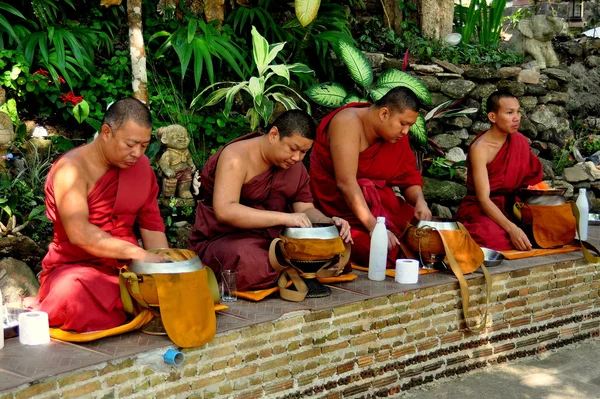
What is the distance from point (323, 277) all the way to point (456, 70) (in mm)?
4692

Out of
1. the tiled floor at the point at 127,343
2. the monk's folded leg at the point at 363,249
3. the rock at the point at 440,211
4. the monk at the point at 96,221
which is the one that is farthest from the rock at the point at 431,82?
the monk at the point at 96,221

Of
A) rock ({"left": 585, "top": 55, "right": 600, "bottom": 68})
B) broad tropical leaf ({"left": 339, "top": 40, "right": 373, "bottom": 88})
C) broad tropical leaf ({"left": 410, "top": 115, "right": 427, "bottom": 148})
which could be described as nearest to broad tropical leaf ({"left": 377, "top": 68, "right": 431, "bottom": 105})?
broad tropical leaf ({"left": 339, "top": 40, "right": 373, "bottom": 88})

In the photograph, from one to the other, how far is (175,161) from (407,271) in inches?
90.2

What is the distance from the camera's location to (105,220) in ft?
13.5

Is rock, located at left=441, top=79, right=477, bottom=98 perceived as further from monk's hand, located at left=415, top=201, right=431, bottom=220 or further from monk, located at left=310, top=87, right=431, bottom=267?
monk's hand, located at left=415, top=201, right=431, bottom=220

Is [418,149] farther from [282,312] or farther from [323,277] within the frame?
[282,312]

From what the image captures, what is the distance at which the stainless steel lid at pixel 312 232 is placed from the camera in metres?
4.46

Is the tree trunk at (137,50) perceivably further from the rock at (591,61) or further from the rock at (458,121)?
the rock at (591,61)

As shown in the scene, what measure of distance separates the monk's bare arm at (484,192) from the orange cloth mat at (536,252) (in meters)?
0.07

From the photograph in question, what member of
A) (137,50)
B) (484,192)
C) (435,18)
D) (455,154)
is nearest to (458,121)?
(455,154)

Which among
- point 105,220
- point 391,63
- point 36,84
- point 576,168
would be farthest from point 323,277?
point 576,168

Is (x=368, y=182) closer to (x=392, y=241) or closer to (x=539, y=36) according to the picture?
(x=392, y=241)

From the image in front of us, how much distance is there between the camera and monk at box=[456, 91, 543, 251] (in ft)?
19.8

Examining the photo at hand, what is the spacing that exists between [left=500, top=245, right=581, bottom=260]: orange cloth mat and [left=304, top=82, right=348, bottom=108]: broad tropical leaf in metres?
2.21
